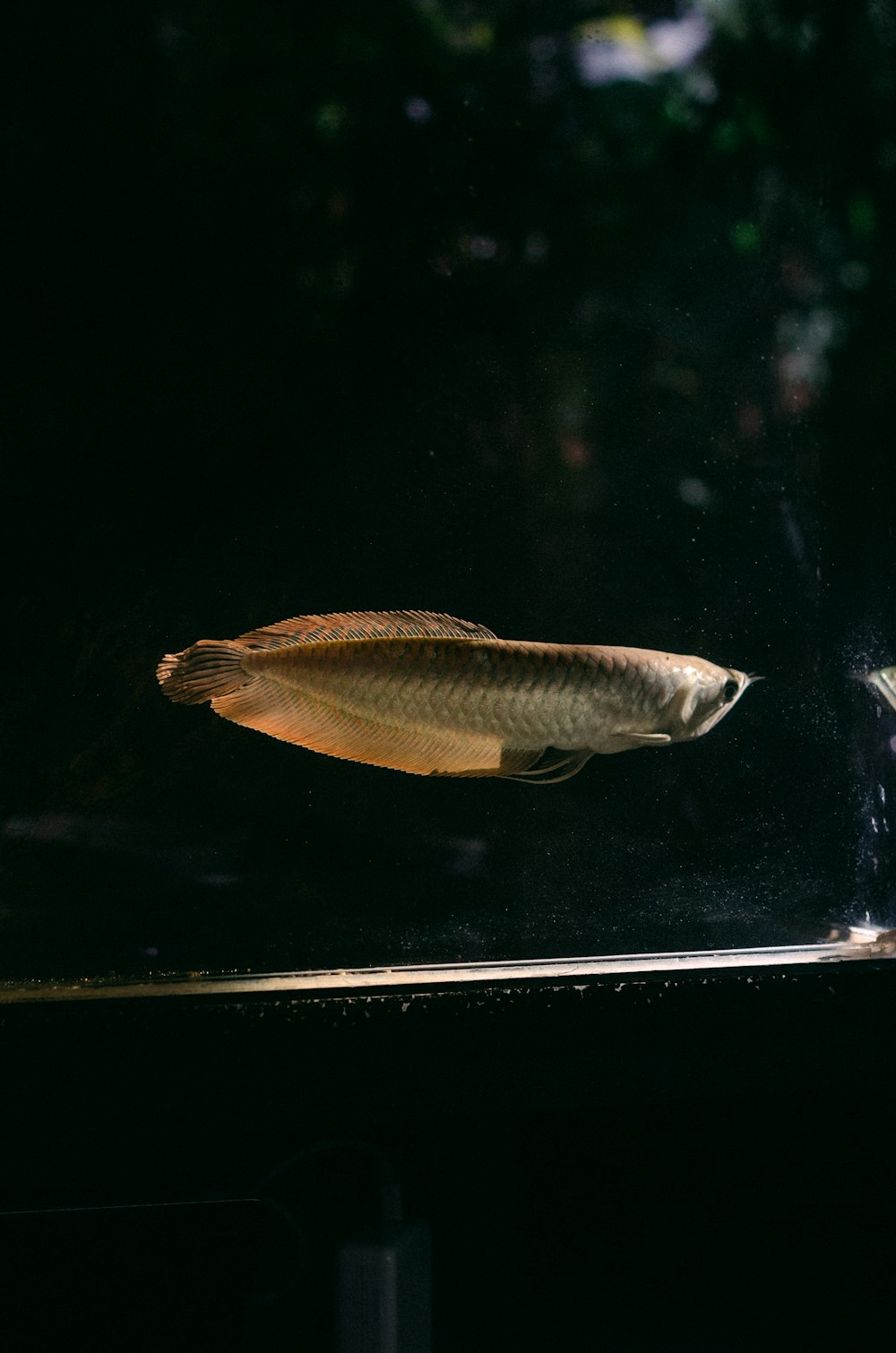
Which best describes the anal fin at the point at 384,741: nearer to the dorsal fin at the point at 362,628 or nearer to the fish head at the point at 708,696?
the dorsal fin at the point at 362,628

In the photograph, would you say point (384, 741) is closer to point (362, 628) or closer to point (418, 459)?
point (362, 628)

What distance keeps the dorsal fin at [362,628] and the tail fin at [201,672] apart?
0.03 metres

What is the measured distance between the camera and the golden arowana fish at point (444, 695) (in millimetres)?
926

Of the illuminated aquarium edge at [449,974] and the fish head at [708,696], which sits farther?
the fish head at [708,696]

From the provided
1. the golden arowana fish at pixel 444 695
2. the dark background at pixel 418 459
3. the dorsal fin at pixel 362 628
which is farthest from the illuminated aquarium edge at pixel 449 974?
the dorsal fin at pixel 362 628

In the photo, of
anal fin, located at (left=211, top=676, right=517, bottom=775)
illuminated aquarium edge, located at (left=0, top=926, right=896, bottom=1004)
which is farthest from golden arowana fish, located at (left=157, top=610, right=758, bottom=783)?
illuminated aquarium edge, located at (left=0, top=926, right=896, bottom=1004)

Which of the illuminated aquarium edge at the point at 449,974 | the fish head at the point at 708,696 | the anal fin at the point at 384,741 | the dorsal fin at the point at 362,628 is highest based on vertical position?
the dorsal fin at the point at 362,628

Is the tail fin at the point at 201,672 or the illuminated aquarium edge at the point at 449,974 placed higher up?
the tail fin at the point at 201,672

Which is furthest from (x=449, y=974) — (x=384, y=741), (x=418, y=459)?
(x=418, y=459)

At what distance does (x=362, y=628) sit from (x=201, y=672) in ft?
0.62

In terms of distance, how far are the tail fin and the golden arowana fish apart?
0.02 meters

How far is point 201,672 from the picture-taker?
0.89m

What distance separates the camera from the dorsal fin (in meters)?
0.93

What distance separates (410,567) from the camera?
97 centimetres
